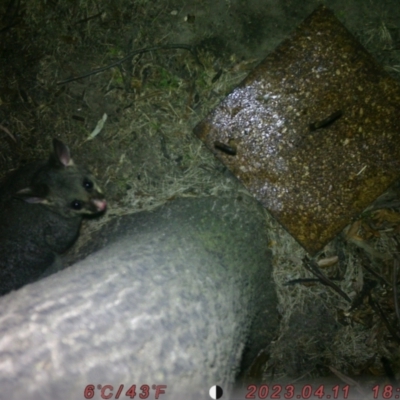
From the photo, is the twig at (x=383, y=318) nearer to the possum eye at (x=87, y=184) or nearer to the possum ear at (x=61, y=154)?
the possum eye at (x=87, y=184)

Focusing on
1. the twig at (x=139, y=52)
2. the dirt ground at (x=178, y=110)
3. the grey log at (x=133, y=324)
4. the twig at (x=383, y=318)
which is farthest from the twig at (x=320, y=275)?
the twig at (x=139, y=52)

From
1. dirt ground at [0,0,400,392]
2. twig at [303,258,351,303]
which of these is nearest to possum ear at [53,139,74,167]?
dirt ground at [0,0,400,392]

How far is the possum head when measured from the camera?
3107 mm

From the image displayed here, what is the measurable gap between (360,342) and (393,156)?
149 cm

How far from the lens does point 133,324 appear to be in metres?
1.23

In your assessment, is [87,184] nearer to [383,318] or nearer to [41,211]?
[41,211]

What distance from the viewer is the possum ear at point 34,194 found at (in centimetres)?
288

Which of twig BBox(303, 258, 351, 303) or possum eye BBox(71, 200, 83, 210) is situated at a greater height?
possum eye BBox(71, 200, 83, 210)

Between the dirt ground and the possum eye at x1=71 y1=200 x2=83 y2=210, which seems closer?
the dirt ground

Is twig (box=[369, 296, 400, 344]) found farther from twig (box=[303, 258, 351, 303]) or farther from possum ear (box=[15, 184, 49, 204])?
possum ear (box=[15, 184, 49, 204])

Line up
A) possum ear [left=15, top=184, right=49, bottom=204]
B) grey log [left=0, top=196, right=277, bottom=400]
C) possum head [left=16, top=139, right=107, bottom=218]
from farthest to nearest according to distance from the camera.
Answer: possum head [left=16, top=139, right=107, bottom=218], possum ear [left=15, top=184, right=49, bottom=204], grey log [left=0, top=196, right=277, bottom=400]

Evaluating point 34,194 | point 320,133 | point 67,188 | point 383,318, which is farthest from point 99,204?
point 383,318

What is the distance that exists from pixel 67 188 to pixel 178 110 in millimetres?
1154

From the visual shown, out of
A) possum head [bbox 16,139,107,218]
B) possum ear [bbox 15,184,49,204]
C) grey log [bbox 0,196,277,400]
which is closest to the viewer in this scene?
grey log [bbox 0,196,277,400]
